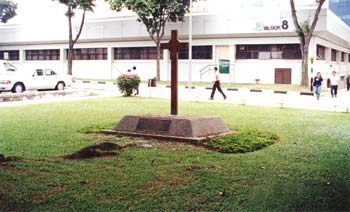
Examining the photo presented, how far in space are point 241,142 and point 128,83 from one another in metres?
11.9

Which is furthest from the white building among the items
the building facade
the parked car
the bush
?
the bush

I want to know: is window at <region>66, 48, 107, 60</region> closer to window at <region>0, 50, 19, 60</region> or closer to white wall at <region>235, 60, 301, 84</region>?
window at <region>0, 50, 19, 60</region>

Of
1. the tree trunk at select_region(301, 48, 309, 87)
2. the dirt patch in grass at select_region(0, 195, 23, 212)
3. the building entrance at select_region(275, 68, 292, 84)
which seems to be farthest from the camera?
the building entrance at select_region(275, 68, 292, 84)

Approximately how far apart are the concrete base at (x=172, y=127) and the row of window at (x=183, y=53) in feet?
66.2

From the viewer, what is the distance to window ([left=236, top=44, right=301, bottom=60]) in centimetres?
2883

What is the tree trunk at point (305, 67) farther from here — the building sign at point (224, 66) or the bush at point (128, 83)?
the bush at point (128, 83)

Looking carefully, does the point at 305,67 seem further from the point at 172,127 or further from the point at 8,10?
the point at 172,127

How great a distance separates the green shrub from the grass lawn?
217 mm

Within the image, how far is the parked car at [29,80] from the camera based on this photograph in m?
20.3

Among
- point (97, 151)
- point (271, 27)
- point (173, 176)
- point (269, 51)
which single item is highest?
point (271, 27)

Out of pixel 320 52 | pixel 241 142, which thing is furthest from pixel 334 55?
pixel 241 142

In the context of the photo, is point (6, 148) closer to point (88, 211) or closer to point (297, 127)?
point (88, 211)

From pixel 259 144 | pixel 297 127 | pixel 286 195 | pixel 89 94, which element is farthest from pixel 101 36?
pixel 286 195

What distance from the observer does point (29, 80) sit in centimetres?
2120
